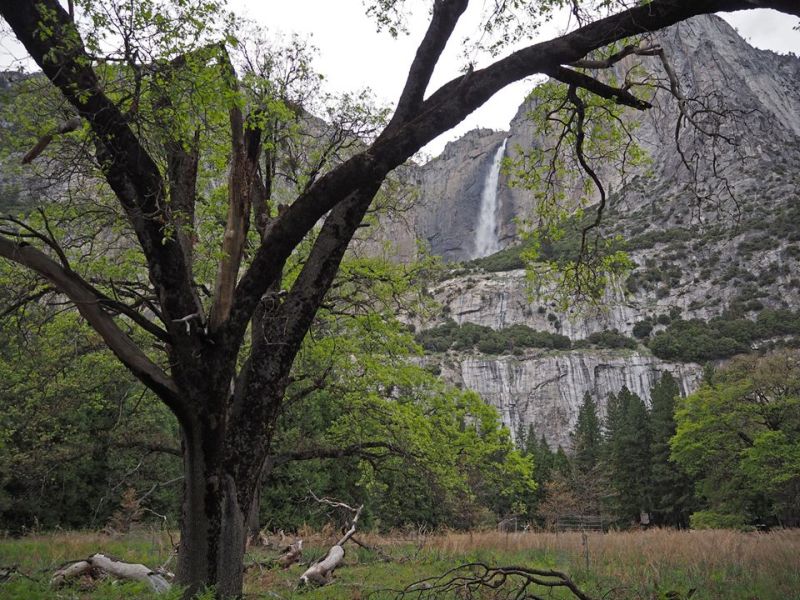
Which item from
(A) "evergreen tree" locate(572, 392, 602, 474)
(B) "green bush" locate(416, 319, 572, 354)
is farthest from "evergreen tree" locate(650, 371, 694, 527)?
(B) "green bush" locate(416, 319, 572, 354)

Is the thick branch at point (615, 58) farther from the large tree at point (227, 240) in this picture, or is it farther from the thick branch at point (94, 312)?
A: the thick branch at point (94, 312)

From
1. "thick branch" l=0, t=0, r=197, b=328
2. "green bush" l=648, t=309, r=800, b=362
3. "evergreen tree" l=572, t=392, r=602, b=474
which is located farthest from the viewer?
"green bush" l=648, t=309, r=800, b=362

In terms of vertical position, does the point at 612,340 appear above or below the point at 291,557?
above

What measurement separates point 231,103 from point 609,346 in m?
96.4

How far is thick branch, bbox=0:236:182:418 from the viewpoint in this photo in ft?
14.1

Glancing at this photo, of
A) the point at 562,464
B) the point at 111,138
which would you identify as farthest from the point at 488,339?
the point at 111,138

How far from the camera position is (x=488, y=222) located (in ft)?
495

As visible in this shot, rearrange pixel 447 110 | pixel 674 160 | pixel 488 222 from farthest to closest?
pixel 488 222
pixel 674 160
pixel 447 110

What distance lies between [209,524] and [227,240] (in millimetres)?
2644

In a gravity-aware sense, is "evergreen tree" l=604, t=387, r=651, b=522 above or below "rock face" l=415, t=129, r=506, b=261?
below

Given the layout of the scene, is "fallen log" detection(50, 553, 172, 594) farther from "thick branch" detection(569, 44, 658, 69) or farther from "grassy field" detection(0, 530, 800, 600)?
"thick branch" detection(569, 44, 658, 69)

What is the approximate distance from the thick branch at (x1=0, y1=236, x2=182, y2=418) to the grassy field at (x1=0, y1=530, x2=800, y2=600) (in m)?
2.18

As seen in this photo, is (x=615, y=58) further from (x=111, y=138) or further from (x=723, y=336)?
(x=723, y=336)

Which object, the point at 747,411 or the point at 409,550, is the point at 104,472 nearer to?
the point at 409,550
